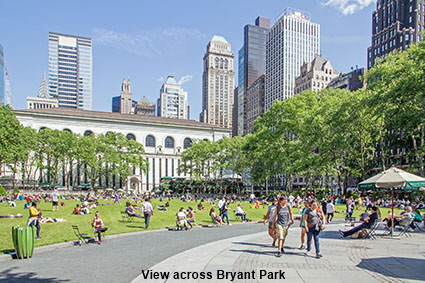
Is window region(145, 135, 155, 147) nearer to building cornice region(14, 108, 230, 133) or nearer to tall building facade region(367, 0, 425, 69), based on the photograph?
building cornice region(14, 108, 230, 133)

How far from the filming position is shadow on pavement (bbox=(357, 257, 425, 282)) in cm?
945

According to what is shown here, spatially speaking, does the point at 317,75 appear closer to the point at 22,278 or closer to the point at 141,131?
the point at 141,131

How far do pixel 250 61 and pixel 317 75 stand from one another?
64964mm

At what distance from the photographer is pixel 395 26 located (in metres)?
91.4

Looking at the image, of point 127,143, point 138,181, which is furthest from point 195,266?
point 138,181

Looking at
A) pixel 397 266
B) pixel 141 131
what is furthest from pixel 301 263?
pixel 141 131

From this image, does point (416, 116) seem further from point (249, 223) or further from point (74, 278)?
point (74, 278)

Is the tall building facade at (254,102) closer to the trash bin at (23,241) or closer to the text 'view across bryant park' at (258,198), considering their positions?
the text 'view across bryant park' at (258,198)

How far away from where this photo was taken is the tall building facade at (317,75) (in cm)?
12456

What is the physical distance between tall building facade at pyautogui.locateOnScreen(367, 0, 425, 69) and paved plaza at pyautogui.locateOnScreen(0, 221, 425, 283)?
8649 cm

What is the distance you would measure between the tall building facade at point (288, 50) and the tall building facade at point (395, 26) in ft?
153

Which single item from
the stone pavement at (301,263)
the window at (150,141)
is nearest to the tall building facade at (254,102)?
the window at (150,141)

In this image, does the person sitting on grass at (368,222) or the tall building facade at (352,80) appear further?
the tall building facade at (352,80)

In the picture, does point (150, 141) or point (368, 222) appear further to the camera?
point (150, 141)
